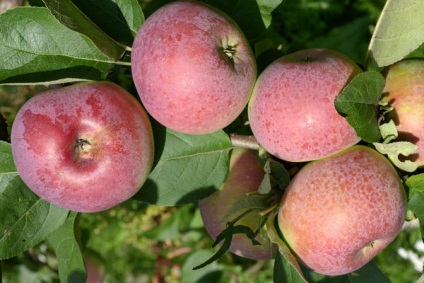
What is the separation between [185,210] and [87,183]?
133 cm

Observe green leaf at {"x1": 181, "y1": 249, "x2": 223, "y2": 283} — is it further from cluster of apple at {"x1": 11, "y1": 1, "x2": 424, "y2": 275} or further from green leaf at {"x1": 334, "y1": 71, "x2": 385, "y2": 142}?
green leaf at {"x1": 334, "y1": 71, "x2": 385, "y2": 142}

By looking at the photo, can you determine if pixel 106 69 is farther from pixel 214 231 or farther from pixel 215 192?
pixel 214 231

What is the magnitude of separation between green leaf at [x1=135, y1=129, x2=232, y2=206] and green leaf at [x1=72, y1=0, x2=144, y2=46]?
0.91 feet

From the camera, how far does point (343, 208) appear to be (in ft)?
3.64

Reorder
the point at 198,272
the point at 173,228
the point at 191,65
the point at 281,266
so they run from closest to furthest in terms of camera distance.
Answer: the point at 191,65 < the point at 281,266 < the point at 198,272 < the point at 173,228

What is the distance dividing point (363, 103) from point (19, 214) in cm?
88

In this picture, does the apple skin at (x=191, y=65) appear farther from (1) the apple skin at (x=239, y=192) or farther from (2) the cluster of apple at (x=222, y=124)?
(1) the apple skin at (x=239, y=192)

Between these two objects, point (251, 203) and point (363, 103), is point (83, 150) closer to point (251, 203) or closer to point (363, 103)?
point (251, 203)

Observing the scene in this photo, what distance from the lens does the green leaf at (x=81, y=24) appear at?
3.49 feet

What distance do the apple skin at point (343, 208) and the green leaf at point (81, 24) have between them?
1.82 ft

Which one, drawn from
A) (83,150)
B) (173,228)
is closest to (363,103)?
(83,150)

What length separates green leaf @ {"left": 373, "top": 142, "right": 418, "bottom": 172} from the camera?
3.52 feet

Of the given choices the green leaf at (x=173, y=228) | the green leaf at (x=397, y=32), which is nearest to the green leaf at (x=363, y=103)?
the green leaf at (x=397, y=32)

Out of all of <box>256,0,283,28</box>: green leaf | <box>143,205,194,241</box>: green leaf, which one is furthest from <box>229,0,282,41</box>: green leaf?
<box>143,205,194,241</box>: green leaf
